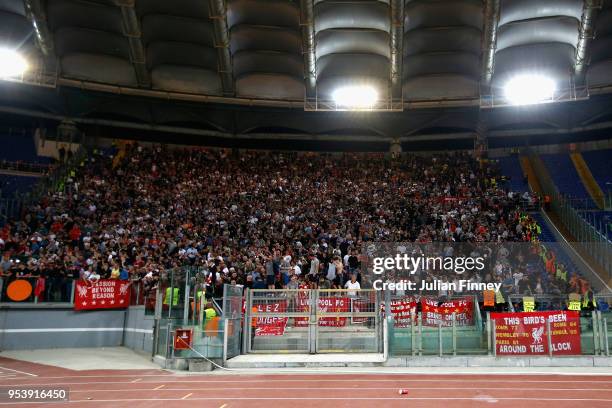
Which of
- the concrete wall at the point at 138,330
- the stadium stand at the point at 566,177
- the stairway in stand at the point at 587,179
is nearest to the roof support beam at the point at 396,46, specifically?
the stadium stand at the point at 566,177

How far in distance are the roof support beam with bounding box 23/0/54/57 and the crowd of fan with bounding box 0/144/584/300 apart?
7.07 m

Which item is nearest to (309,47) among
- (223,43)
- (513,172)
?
(223,43)

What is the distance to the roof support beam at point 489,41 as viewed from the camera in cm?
3005

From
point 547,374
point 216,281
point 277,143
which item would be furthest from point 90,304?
point 277,143

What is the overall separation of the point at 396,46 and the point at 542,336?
69.4 ft

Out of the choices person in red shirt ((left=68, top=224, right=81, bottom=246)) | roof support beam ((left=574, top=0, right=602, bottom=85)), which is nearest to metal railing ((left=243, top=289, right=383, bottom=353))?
person in red shirt ((left=68, top=224, right=81, bottom=246))

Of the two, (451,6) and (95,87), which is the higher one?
(451,6)

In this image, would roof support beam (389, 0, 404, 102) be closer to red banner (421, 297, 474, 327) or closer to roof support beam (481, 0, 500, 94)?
roof support beam (481, 0, 500, 94)

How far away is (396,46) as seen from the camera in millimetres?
32562

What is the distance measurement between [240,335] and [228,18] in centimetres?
2169

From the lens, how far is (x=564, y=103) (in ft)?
122

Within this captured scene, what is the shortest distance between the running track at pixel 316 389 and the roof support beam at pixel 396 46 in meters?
21.6

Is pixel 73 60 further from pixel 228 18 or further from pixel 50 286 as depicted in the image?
pixel 50 286

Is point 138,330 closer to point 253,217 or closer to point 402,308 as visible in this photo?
point 402,308
